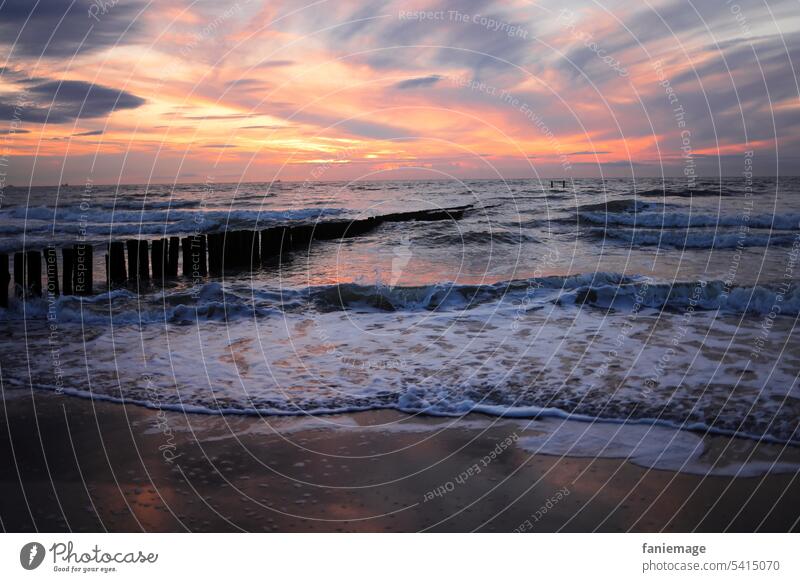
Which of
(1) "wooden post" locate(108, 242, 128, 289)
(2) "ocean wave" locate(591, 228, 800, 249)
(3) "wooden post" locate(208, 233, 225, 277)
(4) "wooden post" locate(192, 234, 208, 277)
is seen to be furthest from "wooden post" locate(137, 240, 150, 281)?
(2) "ocean wave" locate(591, 228, 800, 249)

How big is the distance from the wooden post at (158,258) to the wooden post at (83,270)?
2540 mm

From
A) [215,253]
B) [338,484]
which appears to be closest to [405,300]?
[338,484]

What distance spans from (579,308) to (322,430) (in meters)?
8.42

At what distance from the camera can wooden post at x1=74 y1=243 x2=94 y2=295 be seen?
628 inches

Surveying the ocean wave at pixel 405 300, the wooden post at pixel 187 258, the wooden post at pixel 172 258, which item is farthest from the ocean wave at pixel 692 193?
the wooden post at pixel 172 258

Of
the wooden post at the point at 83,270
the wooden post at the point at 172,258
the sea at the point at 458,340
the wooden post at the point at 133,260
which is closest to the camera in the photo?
the sea at the point at 458,340

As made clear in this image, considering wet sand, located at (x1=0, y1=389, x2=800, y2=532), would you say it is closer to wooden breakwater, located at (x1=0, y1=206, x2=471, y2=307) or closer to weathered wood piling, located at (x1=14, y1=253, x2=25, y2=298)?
wooden breakwater, located at (x1=0, y1=206, x2=471, y2=307)

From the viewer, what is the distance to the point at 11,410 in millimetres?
7402

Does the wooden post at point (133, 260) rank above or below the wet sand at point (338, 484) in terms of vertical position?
above

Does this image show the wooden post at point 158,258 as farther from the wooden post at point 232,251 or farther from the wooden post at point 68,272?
the wooden post at point 68,272

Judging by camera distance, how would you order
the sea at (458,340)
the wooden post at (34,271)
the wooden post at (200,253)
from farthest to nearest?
1. the wooden post at (200,253)
2. the wooden post at (34,271)
3. the sea at (458,340)

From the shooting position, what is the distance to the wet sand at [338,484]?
4949 millimetres

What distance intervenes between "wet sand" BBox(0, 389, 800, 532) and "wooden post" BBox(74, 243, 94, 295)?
32.4ft

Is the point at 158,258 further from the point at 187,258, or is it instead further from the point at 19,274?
the point at 19,274
